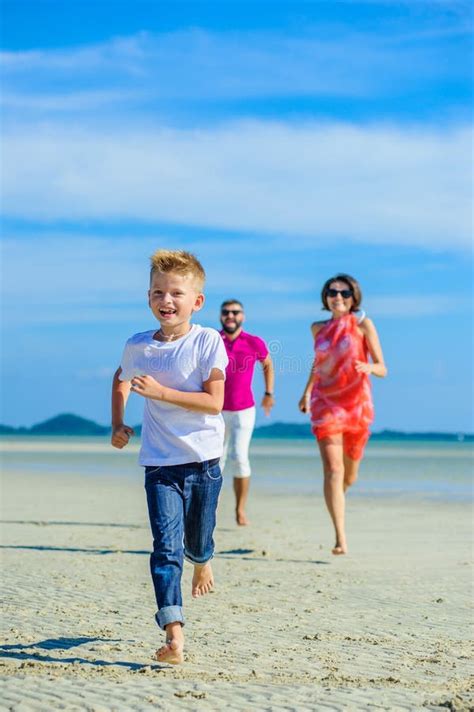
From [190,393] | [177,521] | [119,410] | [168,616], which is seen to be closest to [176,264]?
[190,393]

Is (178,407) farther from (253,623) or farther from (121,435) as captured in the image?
(253,623)

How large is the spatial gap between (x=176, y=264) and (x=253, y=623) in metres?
2.20

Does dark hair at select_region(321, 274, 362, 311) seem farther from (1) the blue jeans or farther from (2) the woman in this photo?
(1) the blue jeans

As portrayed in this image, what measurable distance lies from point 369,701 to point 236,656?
3.36ft

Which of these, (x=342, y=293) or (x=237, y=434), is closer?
(x=342, y=293)

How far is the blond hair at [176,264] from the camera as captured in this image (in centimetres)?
531

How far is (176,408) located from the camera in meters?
5.29

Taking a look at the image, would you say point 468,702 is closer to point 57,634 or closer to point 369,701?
point 369,701

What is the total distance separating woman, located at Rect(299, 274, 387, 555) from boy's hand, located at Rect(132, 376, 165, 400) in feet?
13.9

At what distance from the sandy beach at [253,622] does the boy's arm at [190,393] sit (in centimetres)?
123

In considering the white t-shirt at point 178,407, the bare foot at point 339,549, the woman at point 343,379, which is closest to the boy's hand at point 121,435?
the white t-shirt at point 178,407

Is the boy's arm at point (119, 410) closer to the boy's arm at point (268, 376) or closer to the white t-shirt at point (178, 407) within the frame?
the white t-shirt at point (178, 407)

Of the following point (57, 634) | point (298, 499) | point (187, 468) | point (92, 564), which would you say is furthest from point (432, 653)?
point (298, 499)

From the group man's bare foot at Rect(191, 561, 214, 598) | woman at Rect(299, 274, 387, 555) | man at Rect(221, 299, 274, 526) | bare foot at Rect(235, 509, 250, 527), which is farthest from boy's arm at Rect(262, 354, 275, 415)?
man's bare foot at Rect(191, 561, 214, 598)
